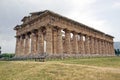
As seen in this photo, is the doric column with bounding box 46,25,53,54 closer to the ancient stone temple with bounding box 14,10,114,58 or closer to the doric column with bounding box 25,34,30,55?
the ancient stone temple with bounding box 14,10,114,58

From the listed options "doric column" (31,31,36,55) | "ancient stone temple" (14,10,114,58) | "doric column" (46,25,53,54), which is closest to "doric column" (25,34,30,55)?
"ancient stone temple" (14,10,114,58)

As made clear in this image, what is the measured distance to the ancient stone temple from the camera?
4939 cm

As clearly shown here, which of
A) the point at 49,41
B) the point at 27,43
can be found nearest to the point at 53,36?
the point at 49,41

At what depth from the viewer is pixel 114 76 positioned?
20.3 meters

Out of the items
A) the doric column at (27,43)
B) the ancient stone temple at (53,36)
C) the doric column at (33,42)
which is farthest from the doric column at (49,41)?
the doric column at (27,43)

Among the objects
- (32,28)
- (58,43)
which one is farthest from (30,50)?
(58,43)

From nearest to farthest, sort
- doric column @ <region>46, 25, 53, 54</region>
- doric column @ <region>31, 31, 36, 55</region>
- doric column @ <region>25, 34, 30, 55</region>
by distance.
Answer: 1. doric column @ <region>46, 25, 53, 54</region>
2. doric column @ <region>31, 31, 36, 55</region>
3. doric column @ <region>25, 34, 30, 55</region>

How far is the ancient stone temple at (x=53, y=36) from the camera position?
49388mm

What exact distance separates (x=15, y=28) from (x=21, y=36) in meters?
5.13

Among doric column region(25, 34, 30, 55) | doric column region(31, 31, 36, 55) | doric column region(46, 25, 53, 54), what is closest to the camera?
doric column region(46, 25, 53, 54)

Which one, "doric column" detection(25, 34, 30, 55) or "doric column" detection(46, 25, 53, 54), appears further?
"doric column" detection(25, 34, 30, 55)

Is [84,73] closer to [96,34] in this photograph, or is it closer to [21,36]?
[21,36]

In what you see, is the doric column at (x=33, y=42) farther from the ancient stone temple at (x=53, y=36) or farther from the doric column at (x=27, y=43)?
the doric column at (x=27, y=43)

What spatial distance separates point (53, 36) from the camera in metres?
53.4
